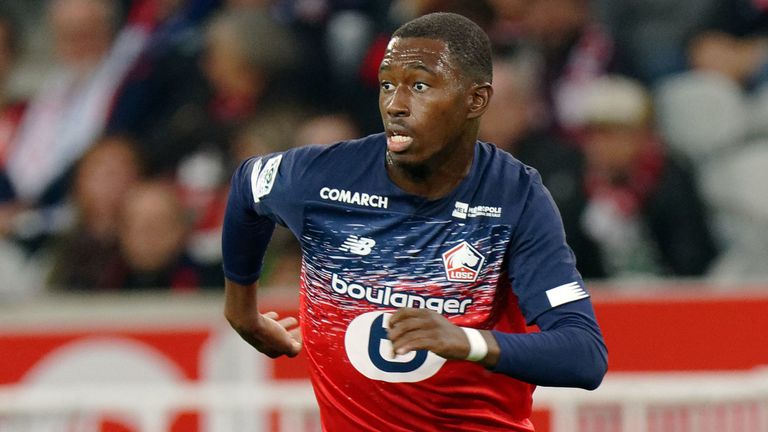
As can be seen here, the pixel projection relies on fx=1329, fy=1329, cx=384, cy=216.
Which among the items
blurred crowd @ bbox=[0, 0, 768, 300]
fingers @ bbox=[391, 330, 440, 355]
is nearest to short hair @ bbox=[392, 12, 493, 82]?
fingers @ bbox=[391, 330, 440, 355]

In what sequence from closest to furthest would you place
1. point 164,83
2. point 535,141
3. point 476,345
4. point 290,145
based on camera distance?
1. point 476,345
2. point 535,141
3. point 290,145
4. point 164,83

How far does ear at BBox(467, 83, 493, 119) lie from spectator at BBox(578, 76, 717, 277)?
452 cm

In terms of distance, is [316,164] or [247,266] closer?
[316,164]

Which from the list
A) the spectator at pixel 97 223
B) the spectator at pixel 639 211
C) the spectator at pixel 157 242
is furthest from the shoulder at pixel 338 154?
the spectator at pixel 97 223

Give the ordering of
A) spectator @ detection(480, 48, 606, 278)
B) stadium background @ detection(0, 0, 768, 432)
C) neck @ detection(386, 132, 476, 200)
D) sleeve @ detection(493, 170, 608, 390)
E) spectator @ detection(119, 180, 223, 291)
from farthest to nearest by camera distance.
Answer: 1. spectator @ detection(119, 180, 223, 291)
2. spectator @ detection(480, 48, 606, 278)
3. stadium background @ detection(0, 0, 768, 432)
4. neck @ detection(386, 132, 476, 200)
5. sleeve @ detection(493, 170, 608, 390)

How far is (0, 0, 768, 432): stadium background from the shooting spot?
7859mm

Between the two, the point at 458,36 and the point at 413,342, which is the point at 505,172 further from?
the point at 413,342

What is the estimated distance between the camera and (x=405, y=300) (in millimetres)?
3863

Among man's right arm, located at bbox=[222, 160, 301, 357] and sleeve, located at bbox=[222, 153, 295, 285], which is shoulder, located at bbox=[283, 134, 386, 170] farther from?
man's right arm, located at bbox=[222, 160, 301, 357]

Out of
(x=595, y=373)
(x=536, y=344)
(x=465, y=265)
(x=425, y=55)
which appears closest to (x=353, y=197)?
(x=465, y=265)

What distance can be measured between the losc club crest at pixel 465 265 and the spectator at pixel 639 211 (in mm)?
4496

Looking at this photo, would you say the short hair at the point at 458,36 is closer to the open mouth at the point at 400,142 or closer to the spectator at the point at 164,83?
the open mouth at the point at 400,142

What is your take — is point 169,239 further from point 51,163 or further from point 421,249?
point 421,249

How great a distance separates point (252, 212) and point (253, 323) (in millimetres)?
398
